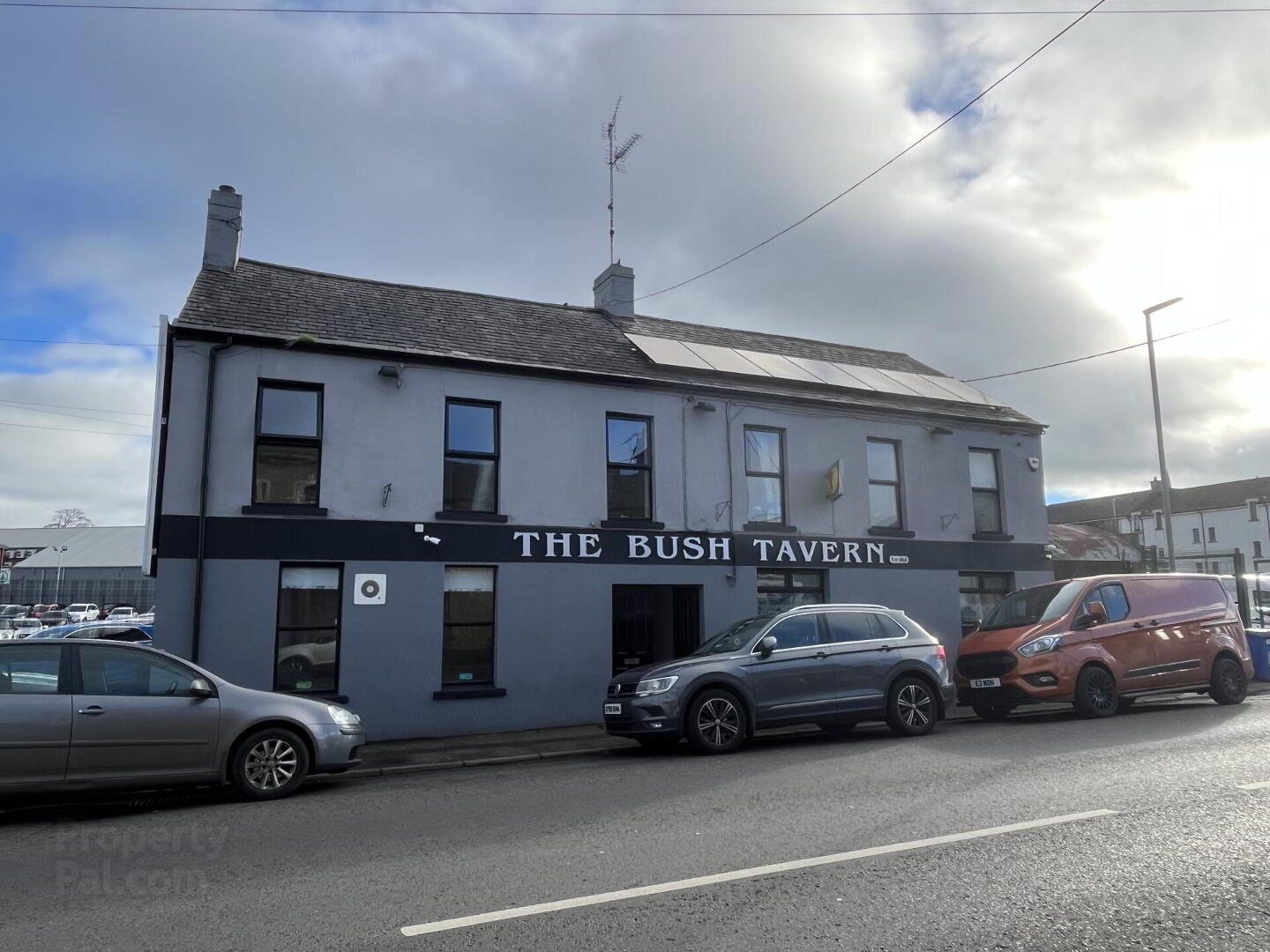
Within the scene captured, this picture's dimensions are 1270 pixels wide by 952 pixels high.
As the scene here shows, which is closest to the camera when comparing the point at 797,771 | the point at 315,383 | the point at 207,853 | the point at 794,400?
the point at 207,853

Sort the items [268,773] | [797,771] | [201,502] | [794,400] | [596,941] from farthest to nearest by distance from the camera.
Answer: [794,400] < [201,502] < [797,771] < [268,773] < [596,941]

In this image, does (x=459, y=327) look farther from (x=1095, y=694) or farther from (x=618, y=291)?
(x=1095, y=694)

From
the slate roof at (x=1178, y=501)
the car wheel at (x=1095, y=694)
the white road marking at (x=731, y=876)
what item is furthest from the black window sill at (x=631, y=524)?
the slate roof at (x=1178, y=501)

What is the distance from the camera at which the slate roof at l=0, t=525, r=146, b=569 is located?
2399 inches

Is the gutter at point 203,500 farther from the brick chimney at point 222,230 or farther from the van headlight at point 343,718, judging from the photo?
the van headlight at point 343,718

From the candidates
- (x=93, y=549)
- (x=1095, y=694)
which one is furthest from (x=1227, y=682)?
(x=93, y=549)

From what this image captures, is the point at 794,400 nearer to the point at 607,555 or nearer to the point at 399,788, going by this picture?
the point at 607,555

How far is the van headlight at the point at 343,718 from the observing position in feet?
28.4

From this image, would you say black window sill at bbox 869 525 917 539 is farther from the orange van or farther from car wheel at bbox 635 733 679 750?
car wheel at bbox 635 733 679 750

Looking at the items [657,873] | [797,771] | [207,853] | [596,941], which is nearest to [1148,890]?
[657,873]

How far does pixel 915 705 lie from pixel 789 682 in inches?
72.1

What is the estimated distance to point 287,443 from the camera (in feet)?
40.5

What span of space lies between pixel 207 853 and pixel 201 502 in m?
6.55

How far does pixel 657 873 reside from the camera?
5.26 metres
